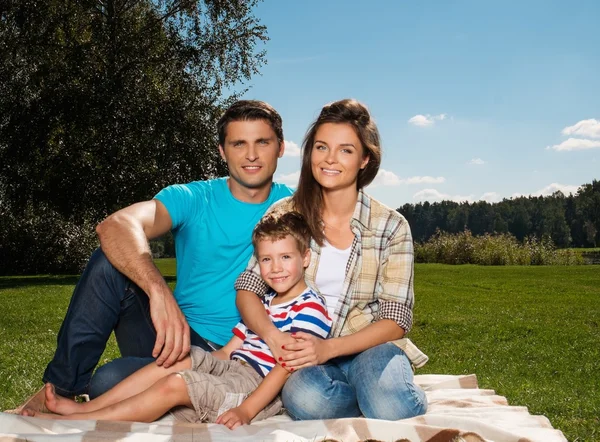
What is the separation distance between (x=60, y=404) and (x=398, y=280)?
160 cm

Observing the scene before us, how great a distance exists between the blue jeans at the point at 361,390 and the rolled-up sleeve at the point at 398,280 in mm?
154

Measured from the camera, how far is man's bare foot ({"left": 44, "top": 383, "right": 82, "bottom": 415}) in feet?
9.18

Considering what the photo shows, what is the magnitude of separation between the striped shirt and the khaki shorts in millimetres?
50

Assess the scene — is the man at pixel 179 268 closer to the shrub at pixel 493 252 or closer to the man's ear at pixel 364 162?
the man's ear at pixel 364 162

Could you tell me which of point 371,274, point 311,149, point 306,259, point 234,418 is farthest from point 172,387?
point 311,149

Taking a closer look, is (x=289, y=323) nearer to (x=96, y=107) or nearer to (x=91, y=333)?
(x=91, y=333)

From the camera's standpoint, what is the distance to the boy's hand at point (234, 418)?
2.66 meters

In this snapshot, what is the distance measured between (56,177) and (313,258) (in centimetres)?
1453

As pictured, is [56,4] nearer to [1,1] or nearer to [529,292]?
[1,1]

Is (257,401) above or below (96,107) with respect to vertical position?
below

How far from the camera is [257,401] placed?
275cm

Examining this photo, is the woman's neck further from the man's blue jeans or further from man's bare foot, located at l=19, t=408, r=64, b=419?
man's bare foot, located at l=19, t=408, r=64, b=419

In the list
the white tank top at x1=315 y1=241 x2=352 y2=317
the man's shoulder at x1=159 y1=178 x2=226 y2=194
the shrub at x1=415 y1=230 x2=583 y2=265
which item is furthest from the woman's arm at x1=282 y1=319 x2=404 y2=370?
the shrub at x1=415 y1=230 x2=583 y2=265

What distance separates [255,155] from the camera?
11.2 feet
